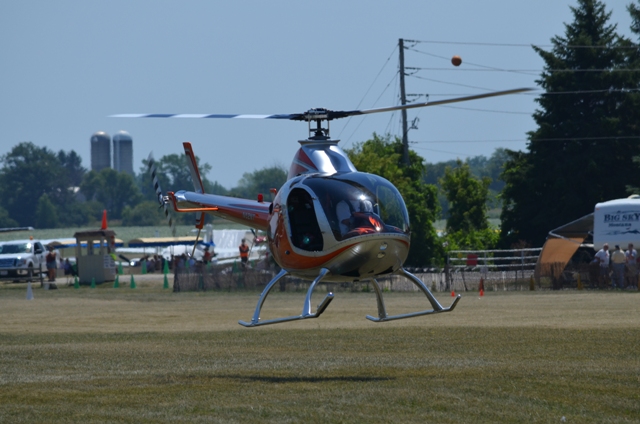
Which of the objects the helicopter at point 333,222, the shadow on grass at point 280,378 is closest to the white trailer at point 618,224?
the helicopter at point 333,222

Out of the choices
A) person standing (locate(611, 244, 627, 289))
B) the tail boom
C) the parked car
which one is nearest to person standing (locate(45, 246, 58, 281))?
the parked car

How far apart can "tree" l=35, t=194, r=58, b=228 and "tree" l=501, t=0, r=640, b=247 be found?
137920 mm

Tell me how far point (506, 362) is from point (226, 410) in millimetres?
5897

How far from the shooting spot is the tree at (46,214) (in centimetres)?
18550

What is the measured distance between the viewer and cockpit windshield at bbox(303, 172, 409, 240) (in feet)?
45.3

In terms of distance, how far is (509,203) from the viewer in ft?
205

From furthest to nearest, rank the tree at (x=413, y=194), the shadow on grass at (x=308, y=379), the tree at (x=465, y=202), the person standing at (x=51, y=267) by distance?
1. the tree at (x=465, y=202)
2. the tree at (x=413, y=194)
3. the person standing at (x=51, y=267)
4. the shadow on grass at (x=308, y=379)

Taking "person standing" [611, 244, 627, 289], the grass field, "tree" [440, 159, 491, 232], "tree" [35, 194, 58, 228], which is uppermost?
"tree" [35, 194, 58, 228]

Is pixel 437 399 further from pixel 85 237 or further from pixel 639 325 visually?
pixel 85 237

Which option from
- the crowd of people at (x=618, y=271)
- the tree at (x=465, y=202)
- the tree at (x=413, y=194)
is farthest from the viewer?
the tree at (x=465, y=202)

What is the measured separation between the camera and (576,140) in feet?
196

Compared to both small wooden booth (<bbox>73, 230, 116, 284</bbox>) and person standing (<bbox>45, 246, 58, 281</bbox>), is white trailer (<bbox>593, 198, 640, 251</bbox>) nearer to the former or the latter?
small wooden booth (<bbox>73, 230, 116, 284</bbox>)

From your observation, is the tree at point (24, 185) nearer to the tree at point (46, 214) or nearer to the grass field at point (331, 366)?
the tree at point (46, 214)

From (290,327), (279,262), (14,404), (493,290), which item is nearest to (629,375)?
(279,262)
